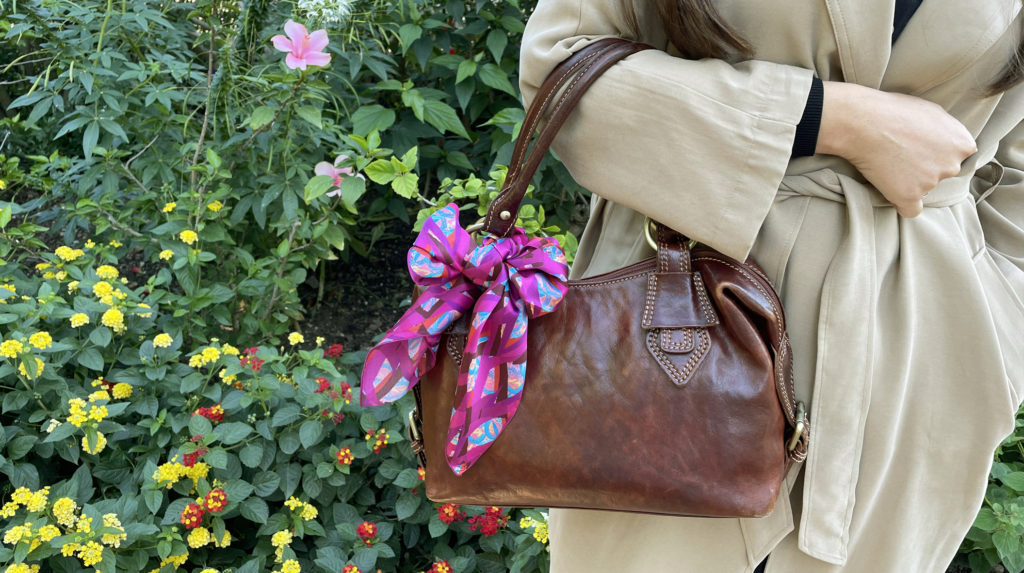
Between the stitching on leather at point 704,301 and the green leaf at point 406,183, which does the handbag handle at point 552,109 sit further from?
the green leaf at point 406,183

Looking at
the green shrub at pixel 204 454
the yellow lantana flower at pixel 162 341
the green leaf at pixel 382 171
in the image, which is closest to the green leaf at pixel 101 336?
the green shrub at pixel 204 454

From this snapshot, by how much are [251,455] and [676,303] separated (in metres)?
1.34

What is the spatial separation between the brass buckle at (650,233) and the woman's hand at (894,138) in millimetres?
180

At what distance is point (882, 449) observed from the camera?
0.98 meters

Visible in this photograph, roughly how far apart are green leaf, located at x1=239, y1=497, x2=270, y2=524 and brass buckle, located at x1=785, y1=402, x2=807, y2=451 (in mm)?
1335

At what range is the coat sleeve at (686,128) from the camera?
90 centimetres

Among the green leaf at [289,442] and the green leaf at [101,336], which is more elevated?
the green leaf at [101,336]

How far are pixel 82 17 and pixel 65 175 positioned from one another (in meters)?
0.46

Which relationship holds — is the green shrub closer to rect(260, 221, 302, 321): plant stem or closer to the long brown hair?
rect(260, 221, 302, 321): plant stem

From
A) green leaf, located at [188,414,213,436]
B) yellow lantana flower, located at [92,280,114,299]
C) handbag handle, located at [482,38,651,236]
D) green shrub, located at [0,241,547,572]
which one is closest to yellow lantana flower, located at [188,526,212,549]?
green shrub, located at [0,241,547,572]

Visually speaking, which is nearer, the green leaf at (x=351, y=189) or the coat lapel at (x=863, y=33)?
the coat lapel at (x=863, y=33)

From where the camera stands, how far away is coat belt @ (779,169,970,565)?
3.08 feet

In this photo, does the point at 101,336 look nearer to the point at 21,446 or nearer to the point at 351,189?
the point at 21,446

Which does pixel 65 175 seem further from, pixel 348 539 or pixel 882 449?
pixel 882 449
